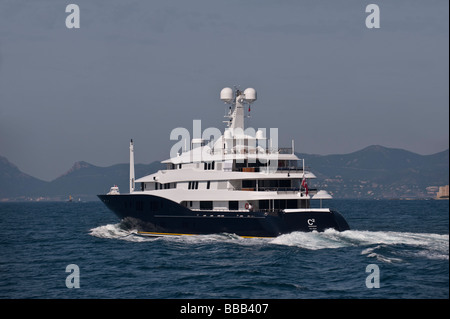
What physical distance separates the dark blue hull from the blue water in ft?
2.24

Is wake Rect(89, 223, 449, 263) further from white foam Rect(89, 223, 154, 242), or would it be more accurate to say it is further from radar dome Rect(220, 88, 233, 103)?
radar dome Rect(220, 88, 233, 103)

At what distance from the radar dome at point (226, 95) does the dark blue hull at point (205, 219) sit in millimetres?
9635

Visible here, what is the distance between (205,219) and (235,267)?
11.9m

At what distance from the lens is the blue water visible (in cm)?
2736

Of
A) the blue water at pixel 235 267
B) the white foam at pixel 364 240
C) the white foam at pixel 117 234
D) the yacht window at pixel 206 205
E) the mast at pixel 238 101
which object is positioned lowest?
the blue water at pixel 235 267

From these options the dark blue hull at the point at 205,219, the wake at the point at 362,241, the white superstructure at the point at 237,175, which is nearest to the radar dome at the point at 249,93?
the white superstructure at the point at 237,175

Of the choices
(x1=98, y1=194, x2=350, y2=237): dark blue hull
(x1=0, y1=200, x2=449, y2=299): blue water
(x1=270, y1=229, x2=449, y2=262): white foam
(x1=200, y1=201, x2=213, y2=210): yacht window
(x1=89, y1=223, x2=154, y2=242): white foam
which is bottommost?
(x1=0, y1=200, x2=449, y2=299): blue water

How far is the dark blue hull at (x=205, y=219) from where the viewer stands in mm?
41188
